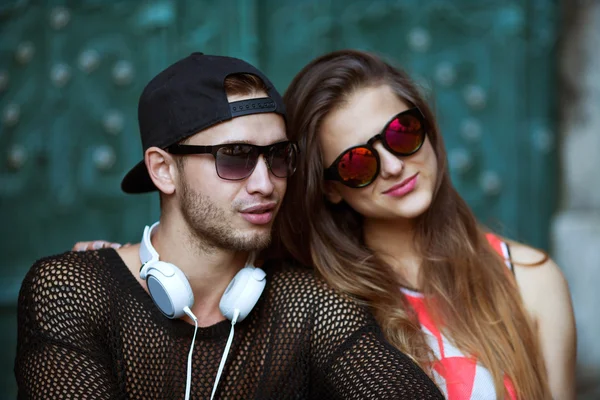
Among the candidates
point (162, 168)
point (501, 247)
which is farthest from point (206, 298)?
point (501, 247)

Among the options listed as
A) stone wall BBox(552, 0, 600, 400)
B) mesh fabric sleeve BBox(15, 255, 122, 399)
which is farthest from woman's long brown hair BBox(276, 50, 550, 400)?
stone wall BBox(552, 0, 600, 400)

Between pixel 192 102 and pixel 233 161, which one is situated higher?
pixel 192 102

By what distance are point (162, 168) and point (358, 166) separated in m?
0.79

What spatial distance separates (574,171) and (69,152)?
3.39 m

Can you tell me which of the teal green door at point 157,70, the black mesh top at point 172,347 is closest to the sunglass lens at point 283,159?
the black mesh top at point 172,347

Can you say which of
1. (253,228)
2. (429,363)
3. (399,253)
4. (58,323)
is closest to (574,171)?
(399,253)

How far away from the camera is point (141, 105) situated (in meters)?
2.92

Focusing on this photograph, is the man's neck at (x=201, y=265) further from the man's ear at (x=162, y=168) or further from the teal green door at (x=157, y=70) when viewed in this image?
the teal green door at (x=157, y=70)

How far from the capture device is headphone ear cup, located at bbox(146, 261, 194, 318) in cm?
259

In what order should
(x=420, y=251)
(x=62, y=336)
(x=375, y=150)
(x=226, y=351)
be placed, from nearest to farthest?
(x=62, y=336), (x=226, y=351), (x=375, y=150), (x=420, y=251)

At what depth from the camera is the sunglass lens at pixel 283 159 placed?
2803 millimetres

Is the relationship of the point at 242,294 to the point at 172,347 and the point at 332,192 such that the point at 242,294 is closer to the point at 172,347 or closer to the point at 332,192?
the point at 172,347

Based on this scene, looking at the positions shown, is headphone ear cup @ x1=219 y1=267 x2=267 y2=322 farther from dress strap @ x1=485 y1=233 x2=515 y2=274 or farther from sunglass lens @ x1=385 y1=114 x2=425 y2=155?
dress strap @ x1=485 y1=233 x2=515 y2=274

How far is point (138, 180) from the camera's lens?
3.10m
